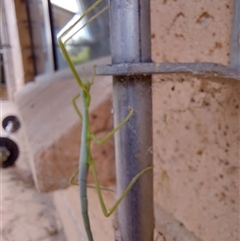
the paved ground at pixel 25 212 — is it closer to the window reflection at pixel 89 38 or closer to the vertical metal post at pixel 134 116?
the vertical metal post at pixel 134 116

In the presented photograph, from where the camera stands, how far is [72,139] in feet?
2.25

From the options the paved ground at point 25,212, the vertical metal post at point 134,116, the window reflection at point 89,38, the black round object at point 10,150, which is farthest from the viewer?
the black round object at point 10,150

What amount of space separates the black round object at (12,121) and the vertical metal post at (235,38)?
1.17 metres

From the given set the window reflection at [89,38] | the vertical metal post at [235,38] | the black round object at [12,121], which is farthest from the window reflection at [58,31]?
the vertical metal post at [235,38]

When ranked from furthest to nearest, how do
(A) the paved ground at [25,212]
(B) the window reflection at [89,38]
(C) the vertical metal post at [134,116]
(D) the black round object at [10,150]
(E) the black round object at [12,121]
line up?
(E) the black round object at [12,121] < (D) the black round object at [10,150] < (B) the window reflection at [89,38] < (A) the paved ground at [25,212] < (C) the vertical metal post at [134,116]

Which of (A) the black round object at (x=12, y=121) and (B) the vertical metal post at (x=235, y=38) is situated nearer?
(B) the vertical metal post at (x=235, y=38)

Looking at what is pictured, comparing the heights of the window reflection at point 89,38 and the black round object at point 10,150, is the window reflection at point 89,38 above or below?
above

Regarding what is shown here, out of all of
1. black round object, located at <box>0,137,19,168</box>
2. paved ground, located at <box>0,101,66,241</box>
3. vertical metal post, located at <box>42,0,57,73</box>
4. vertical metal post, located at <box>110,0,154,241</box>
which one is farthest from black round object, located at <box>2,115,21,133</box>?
vertical metal post, located at <box>110,0,154,241</box>

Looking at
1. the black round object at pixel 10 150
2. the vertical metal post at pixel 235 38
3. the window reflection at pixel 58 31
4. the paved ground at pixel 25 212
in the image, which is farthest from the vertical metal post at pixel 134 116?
the black round object at pixel 10 150

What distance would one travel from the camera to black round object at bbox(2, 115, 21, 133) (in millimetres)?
1368

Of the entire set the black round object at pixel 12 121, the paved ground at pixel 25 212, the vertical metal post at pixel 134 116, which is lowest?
the paved ground at pixel 25 212

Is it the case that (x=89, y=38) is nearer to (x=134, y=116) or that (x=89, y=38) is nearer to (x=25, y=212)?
(x=25, y=212)

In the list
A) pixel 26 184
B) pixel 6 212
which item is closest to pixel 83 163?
pixel 6 212

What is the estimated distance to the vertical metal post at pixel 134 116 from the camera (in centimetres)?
31
